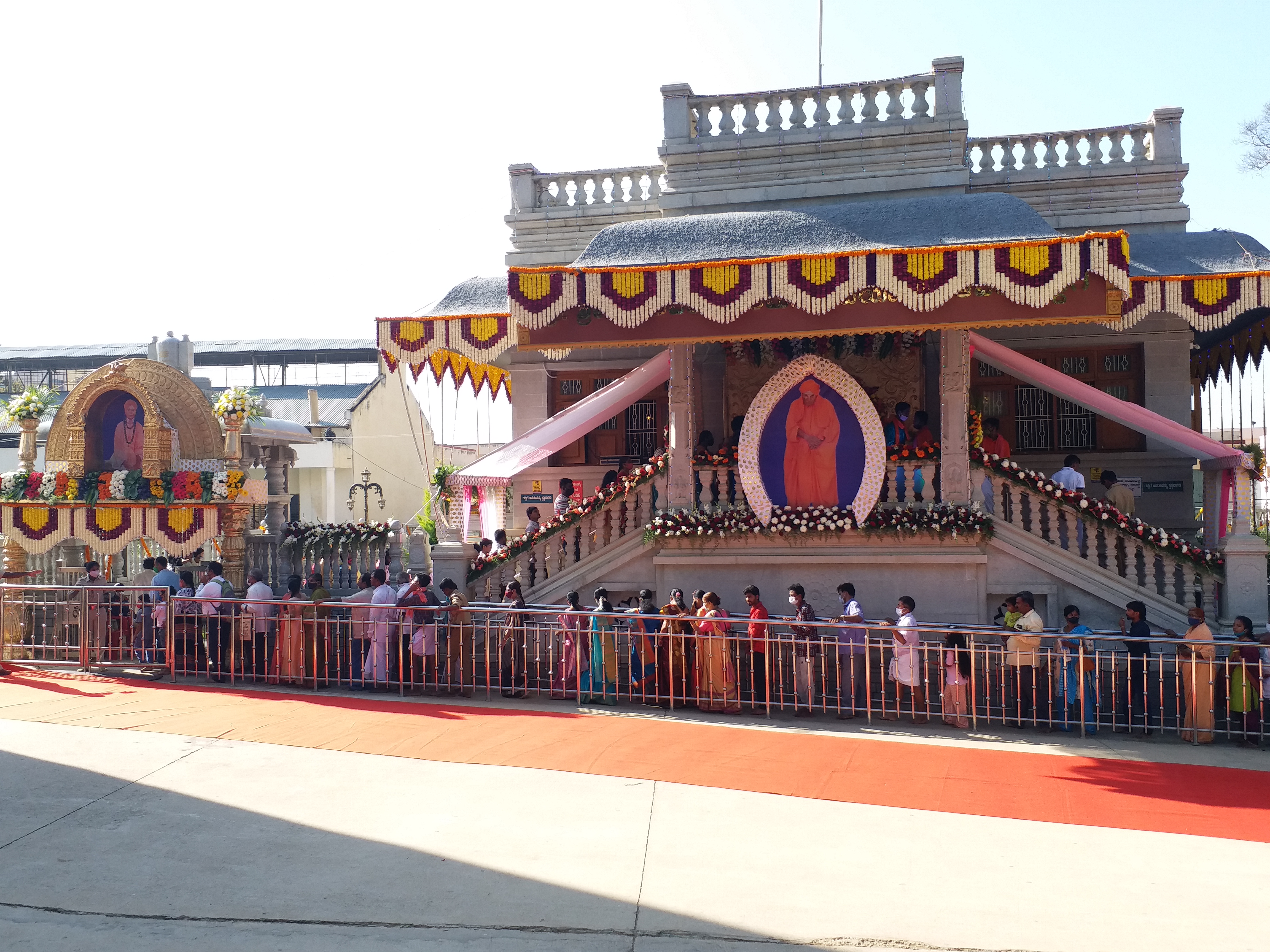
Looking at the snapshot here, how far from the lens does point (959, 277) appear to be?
12.8 metres

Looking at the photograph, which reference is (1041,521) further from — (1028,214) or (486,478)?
(486,478)

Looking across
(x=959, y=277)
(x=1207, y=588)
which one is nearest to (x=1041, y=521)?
(x=1207, y=588)

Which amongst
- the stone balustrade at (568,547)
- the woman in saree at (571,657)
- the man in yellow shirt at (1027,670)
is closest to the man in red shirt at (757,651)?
the woman in saree at (571,657)

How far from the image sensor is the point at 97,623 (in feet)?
44.7

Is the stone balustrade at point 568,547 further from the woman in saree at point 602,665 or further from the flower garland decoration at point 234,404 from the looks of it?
the flower garland decoration at point 234,404

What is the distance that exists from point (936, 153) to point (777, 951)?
14.1 m

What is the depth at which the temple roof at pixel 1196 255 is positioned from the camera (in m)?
14.2

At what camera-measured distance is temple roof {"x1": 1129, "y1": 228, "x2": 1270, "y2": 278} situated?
46.6 feet

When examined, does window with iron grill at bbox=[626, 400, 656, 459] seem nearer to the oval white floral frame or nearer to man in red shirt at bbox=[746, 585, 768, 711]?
the oval white floral frame

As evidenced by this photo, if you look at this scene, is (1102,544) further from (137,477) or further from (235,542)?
(137,477)

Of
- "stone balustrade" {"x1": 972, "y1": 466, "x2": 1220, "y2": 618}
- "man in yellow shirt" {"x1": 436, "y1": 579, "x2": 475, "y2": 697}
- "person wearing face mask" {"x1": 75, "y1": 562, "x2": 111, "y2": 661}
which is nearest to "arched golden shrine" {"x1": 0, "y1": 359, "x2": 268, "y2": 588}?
"person wearing face mask" {"x1": 75, "y1": 562, "x2": 111, "y2": 661}

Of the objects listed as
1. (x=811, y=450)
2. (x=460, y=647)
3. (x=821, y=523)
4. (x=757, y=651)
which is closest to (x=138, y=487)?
(x=460, y=647)

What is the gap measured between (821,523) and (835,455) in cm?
101

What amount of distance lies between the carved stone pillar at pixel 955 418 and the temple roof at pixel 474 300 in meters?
6.40
